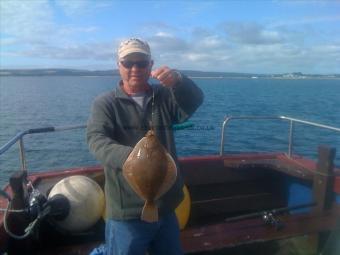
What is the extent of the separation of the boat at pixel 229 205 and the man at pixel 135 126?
1.12m

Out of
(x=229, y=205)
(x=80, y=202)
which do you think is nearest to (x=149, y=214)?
(x=80, y=202)

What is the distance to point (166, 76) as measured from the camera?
10.5ft

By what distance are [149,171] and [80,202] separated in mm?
2291

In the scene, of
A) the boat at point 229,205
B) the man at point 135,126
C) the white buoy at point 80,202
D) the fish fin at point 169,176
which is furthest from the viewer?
the white buoy at point 80,202

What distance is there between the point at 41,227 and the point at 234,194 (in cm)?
336

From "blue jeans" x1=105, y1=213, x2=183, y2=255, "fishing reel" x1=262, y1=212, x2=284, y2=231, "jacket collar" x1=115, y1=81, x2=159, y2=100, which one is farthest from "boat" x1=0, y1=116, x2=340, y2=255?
"jacket collar" x1=115, y1=81, x2=159, y2=100

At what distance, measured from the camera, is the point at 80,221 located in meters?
4.94

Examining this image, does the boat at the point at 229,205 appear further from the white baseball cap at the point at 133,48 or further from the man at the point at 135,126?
the white baseball cap at the point at 133,48

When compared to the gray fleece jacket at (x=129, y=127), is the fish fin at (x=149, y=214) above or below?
below

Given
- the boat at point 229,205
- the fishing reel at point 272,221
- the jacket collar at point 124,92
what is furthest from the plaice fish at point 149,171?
the fishing reel at point 272,221

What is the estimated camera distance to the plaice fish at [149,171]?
9.53ft

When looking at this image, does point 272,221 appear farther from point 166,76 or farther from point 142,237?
point 166,76

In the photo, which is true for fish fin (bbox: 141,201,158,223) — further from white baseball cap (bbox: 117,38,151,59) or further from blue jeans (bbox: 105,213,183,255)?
white baseball cap (bbox: 117,38,151,59)

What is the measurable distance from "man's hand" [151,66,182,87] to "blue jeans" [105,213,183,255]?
45.5 inches
